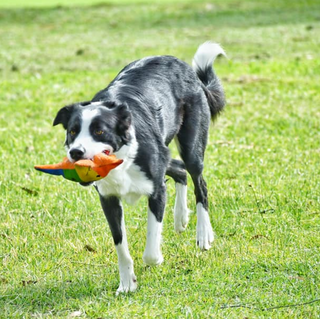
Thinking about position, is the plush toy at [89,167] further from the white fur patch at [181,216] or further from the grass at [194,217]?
the white fur patch at [181,216]

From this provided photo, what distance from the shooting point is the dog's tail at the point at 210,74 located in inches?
244

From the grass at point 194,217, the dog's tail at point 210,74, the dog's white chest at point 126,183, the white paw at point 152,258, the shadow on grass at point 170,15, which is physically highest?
the dog's tail at point 210,74

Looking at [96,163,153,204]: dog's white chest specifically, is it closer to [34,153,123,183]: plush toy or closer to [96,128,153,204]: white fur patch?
[96,128,153,204]: white fur patch

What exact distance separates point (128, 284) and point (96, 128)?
111 cm

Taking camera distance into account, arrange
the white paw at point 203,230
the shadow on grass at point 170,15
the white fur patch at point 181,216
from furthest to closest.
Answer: the shadow on grass at point 170,15 < the white fur patch at point 181,216 < the white paw at point 203,230

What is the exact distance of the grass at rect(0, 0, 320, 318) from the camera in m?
4.29

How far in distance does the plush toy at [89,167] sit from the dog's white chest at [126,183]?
10.2 inches

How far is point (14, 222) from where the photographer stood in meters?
5.73

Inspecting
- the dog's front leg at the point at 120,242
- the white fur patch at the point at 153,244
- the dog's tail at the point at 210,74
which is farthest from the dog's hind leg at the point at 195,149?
the dog's front leg at the point at 120,242

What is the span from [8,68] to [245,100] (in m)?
5.83

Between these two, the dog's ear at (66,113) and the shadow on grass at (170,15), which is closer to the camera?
the dog's ear at (66,113)

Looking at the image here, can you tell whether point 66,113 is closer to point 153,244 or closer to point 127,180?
point 127,180

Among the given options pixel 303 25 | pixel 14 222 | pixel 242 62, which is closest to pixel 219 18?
pixel 303 25

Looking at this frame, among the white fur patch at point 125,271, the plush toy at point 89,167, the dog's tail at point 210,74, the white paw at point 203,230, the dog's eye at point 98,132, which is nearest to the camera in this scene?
the plush toy at point 89,167
